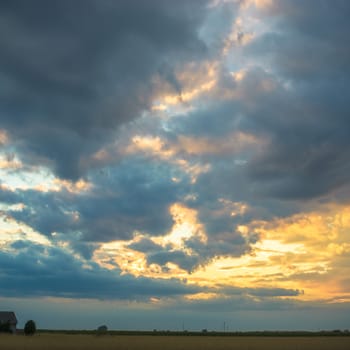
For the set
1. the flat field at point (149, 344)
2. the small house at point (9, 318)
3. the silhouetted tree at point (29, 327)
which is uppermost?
the small house at point (9, 318)

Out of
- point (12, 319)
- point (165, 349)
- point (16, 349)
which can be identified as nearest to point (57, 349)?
point (16, 349)

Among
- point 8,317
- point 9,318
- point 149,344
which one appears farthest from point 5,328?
point 149,344

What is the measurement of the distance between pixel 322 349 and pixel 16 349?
4380 cm

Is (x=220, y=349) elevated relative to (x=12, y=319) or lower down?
lower down

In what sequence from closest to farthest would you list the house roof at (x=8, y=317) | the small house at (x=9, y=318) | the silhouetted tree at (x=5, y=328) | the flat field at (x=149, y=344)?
the flat field at (x=149, y=344), the silhouetted tree at (x=5, y=328), the small house at (x=9, y=318), the house roof at (x=8, y=317)

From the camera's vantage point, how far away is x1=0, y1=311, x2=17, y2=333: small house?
495 feet

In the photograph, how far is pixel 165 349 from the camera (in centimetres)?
6512

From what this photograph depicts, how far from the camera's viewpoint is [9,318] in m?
158

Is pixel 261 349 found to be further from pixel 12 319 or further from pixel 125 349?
pixel 12 319

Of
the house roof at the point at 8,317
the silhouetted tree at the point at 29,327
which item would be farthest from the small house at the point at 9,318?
the silhouetted tree at the point at 29,327

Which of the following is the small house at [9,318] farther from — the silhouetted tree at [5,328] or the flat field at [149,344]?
the flat field at [149,344]

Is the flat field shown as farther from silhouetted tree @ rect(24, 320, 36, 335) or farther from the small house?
the small house

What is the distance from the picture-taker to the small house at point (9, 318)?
15096 cm

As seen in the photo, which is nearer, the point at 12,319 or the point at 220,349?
the point at 220,349
